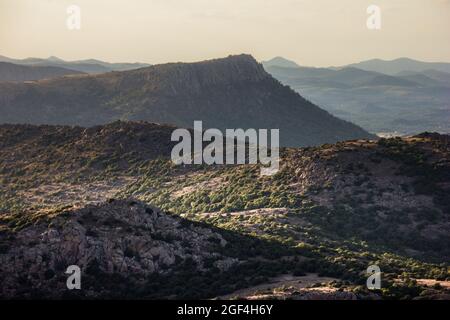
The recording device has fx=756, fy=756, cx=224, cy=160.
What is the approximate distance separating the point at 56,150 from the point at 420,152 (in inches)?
2354

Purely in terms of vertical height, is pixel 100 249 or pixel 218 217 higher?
pixel 100 249

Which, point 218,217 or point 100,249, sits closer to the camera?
point 100,249

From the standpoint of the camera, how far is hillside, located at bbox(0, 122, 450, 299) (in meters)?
56.4

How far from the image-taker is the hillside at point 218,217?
56.4 meters

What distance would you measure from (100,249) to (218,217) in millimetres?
29113

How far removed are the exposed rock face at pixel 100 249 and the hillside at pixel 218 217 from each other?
116 millimetres

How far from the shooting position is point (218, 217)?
3418 inches

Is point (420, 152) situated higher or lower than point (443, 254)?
higher

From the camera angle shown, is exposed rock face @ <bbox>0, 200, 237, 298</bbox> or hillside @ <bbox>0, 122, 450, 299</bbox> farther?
hillside @ <bbox>0, 122, 450, 299</bbox>

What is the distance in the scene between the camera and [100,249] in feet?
194

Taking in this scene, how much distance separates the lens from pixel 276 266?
59531 millimetres

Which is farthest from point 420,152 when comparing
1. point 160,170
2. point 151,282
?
point 151,282

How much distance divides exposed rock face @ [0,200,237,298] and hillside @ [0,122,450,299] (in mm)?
116
